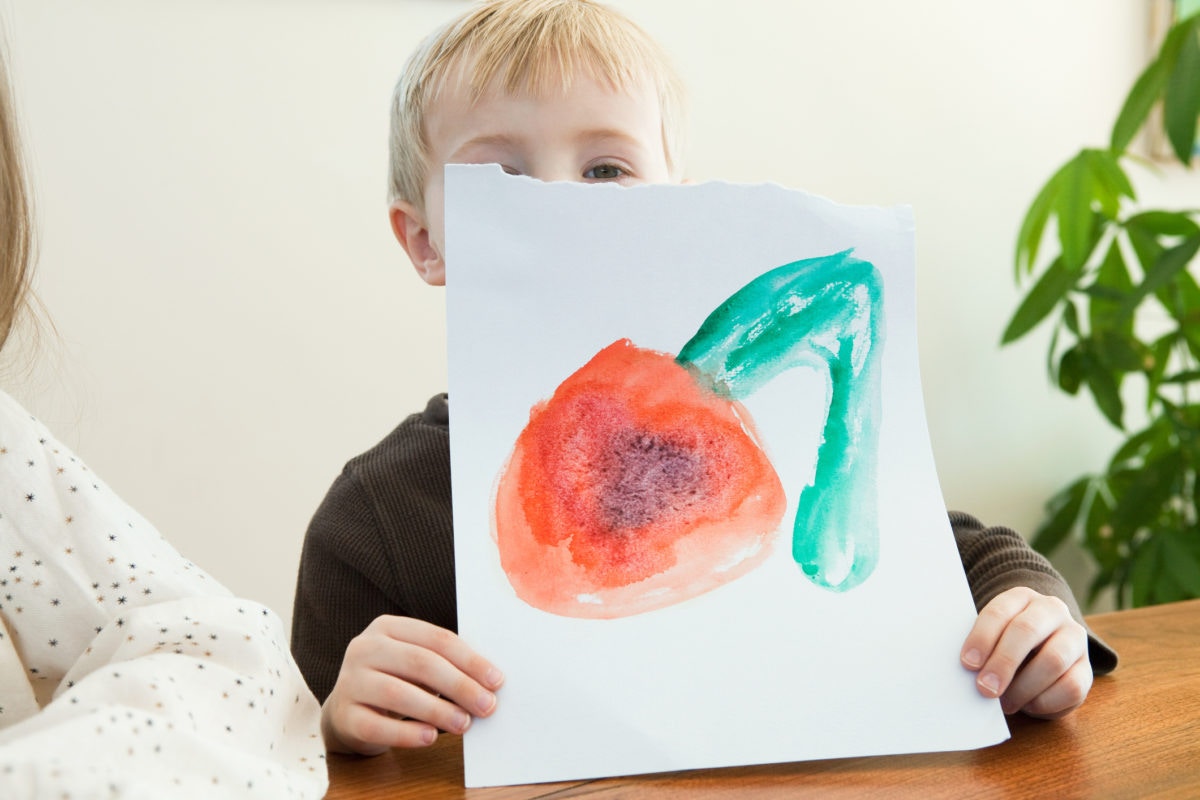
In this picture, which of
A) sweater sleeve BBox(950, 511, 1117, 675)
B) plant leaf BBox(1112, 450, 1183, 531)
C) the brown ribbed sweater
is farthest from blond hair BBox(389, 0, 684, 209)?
plant leaf BBox(1112, 450, 1183, 531)

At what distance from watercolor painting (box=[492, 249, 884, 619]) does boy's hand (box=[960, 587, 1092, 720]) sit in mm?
52

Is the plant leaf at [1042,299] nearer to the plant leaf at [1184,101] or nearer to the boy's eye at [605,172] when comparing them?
the plant leaf at [1184,101]

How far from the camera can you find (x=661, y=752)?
0.36 meters

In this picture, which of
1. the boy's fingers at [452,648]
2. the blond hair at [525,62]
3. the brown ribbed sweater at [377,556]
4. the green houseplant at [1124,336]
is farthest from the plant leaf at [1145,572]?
the boy's fingers at [452,648]

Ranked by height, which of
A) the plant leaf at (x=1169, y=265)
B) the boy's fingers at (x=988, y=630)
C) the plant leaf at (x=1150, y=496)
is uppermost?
the plant leaf at (x=1169, y=265)

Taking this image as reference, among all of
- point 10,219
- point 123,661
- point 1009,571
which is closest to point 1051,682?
point 1009,571

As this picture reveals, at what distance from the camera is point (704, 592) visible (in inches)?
15.8

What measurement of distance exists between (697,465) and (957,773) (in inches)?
6.0

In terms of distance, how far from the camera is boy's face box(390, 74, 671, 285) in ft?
1.93

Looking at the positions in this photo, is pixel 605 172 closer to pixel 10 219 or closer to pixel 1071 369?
pixel 10 219

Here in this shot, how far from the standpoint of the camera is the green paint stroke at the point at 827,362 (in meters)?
0.42

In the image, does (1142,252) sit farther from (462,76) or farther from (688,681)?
(688,681)

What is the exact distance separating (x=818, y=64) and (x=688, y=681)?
1148 mm

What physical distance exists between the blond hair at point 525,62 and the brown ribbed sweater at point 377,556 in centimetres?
19
